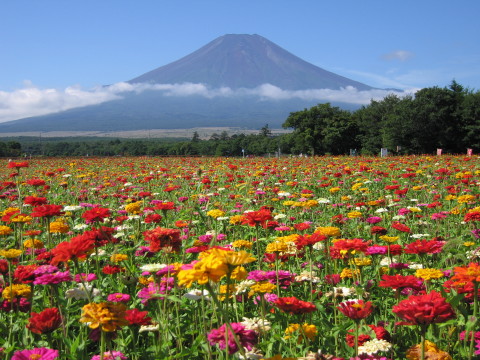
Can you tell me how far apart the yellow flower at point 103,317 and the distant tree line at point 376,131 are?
22120 mm

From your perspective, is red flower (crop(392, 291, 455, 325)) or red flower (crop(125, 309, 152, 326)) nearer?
red flower (crop(392, 291, 455, 325))

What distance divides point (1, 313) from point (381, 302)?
2.31m

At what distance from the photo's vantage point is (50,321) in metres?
1.74

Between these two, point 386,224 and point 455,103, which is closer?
point 386,224

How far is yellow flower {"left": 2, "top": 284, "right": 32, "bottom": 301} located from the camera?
205 cm

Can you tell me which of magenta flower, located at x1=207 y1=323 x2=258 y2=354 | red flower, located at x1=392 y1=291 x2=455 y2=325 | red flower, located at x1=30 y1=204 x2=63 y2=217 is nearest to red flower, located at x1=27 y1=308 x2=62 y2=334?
magenta flower, located at x1=207 y1=323 x2=258 y2=354

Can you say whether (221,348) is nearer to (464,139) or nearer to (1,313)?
(1,313)

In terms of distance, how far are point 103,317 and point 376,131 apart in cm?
5683

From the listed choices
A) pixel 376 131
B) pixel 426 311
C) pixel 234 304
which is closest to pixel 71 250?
pixel 234 304

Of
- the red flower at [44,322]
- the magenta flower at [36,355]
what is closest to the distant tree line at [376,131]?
the red flower at [44,322]

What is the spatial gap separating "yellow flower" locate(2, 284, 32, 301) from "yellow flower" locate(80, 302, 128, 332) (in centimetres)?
94

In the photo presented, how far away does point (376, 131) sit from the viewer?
54.5 m

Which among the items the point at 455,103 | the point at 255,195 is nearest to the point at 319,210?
the point at 255,195

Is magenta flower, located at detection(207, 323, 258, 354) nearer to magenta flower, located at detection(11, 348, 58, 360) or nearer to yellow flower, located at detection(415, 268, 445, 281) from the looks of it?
magenta flower, located at detection(11, 348, 58, 360)
